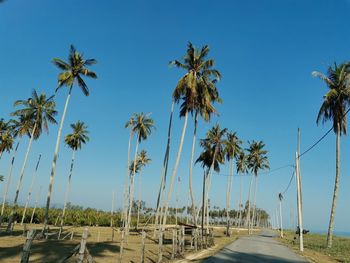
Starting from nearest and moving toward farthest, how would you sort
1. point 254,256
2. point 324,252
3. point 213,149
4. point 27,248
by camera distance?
point 27,248 → point 254,256 → point 324,252 → point 213,149

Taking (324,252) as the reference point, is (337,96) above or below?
above

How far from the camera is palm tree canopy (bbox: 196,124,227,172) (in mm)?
49219

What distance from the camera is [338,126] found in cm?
3506

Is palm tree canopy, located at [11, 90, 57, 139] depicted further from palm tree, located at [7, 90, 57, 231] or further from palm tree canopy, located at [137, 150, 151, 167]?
palm tree canopy, located at [137, 150, 151, 167]

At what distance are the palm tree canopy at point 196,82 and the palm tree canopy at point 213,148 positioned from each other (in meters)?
17.0

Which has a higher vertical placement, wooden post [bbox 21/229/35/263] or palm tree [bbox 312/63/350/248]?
palm tree [bbox 312/63/350/248]

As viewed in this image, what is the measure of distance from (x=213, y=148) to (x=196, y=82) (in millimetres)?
20813

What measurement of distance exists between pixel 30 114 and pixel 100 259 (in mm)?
29155

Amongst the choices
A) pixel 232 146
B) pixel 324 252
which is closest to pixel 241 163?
pixel 232 146

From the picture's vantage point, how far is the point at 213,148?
164 feet

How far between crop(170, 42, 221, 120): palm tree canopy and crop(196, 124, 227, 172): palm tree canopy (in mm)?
16979

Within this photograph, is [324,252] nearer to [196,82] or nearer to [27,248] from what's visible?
[196,82]

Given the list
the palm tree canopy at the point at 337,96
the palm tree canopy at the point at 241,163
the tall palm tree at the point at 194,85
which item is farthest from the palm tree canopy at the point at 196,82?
the palm tree canopy at the point at 241,163

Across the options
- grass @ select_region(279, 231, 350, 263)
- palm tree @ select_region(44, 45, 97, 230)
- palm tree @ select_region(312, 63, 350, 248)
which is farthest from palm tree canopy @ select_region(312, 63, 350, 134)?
palm tree @ select_region(44, 45, 97, 230)
